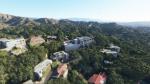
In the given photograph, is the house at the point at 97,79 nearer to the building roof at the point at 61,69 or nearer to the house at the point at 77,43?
the building roof at the point at 61,69

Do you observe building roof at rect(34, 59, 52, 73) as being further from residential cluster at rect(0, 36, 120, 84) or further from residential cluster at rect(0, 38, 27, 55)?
residential cluster at rect(0, 38, 27, 55)

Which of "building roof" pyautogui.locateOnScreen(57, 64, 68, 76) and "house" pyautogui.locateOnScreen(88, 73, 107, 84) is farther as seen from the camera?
"building roof" pyautogui.locateOnScreen(57, 64, 68, 76)

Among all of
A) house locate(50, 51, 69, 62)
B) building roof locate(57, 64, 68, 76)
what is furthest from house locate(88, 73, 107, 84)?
house locate(50, 51, 69, 62)

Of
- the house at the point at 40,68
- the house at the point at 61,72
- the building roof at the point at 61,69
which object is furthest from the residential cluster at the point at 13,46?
the house at the point at 61,72

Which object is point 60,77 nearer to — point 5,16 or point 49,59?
point 49,59

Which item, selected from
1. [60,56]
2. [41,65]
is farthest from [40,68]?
[60,56]

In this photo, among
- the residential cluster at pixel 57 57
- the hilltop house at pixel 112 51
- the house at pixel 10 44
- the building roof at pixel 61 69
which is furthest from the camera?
the house at pixel 10 44

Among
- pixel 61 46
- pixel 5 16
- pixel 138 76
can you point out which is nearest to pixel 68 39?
pixel 61 46

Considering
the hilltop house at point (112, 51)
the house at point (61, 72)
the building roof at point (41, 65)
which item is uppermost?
the hilltop house at point (112, 51)

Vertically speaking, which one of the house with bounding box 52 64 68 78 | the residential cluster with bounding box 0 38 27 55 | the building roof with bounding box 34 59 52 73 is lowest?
the house with bounding box 52 64 68 78

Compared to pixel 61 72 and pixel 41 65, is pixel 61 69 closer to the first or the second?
pixel 61 72

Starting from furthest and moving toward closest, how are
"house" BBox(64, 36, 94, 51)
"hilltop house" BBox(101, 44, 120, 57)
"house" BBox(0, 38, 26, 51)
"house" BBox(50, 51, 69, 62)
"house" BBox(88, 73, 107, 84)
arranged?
1. "house" BBox(64, 36, 94, 51)
2. "house" BBox(0, 38, 26, 51)
3. "hilltop house" BBox(101, 44, 120, 57)
4. "house" BBox(50, 51, 69, 62)
5. "house" BBox(88, 73, 107, 84)
